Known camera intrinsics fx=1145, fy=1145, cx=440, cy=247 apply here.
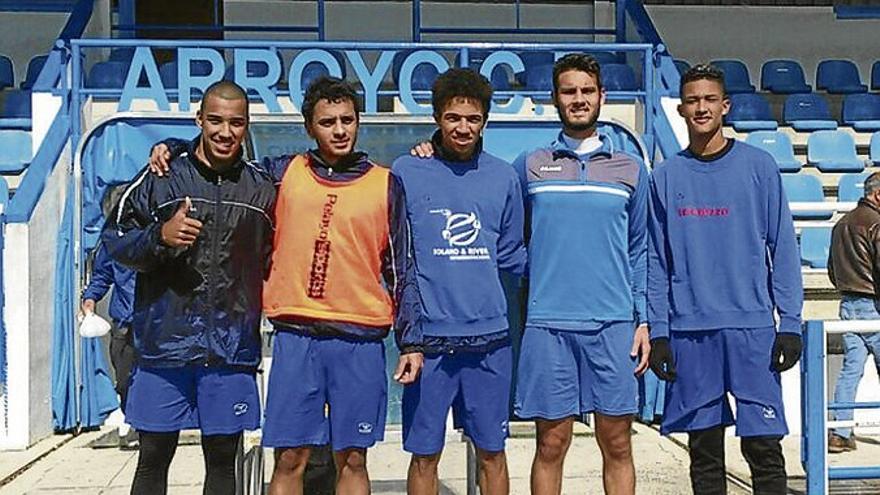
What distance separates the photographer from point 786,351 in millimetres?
4125

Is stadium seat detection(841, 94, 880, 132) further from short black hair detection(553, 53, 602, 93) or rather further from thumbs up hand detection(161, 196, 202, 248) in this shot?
thumbs up hand detection(161, 196, 202, 248)

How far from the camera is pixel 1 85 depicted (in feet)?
34.8

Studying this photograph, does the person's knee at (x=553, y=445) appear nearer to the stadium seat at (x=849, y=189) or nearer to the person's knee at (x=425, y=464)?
the person's knee at (x=425, y=464)

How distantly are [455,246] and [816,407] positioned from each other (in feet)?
6.30

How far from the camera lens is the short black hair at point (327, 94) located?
404 centimetres

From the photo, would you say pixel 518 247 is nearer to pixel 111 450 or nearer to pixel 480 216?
pixel 480 216

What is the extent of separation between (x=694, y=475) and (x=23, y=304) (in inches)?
170

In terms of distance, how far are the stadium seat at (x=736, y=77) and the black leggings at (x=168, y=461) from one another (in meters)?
8.11

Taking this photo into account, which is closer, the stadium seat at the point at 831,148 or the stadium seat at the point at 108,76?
the stadium seat at the point at 108,76

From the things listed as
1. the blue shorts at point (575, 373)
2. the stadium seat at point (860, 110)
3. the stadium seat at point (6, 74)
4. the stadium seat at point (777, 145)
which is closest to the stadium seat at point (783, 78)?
the stadium seat at point (860, 110)

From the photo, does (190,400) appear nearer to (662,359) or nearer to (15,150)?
(662,359)

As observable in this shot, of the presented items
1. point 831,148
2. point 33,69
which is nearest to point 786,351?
point 831,148

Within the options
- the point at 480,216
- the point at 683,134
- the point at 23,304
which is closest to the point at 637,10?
the point at 683,134

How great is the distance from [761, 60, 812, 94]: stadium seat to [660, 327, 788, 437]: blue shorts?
7.72 meters
